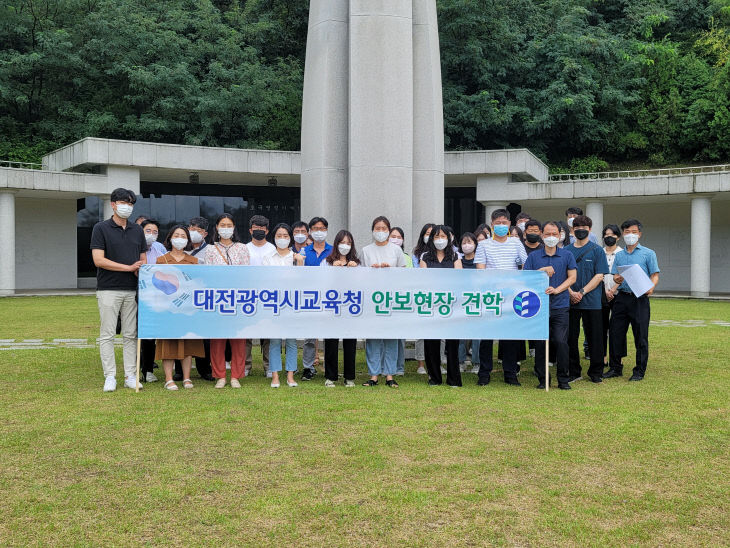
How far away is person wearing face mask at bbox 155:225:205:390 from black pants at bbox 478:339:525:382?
9.34 feet

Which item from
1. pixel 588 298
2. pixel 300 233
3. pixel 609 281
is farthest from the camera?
pixel 300 233

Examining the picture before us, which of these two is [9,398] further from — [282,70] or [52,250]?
[282,70]

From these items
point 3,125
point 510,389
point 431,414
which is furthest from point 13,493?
point 3,125

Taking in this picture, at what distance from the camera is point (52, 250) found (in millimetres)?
26203

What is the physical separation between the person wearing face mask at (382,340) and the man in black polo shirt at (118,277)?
2.28m

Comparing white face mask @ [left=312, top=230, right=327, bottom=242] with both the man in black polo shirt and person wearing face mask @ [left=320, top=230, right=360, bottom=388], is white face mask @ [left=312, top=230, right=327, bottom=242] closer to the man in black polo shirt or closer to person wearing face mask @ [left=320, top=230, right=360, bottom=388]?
person wearing face mask @ [left=320, top=230, right=360, bottom=388]

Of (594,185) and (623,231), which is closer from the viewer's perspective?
(623,231)

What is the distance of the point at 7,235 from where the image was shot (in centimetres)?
2177

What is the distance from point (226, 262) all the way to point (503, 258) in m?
2.95

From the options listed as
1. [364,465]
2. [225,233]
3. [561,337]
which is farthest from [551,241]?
[364,465]

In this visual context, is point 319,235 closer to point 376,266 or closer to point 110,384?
point 376,266

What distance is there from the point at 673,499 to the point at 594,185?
2213 cm

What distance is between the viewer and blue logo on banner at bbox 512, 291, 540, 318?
680cm

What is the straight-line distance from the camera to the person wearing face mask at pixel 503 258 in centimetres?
699
